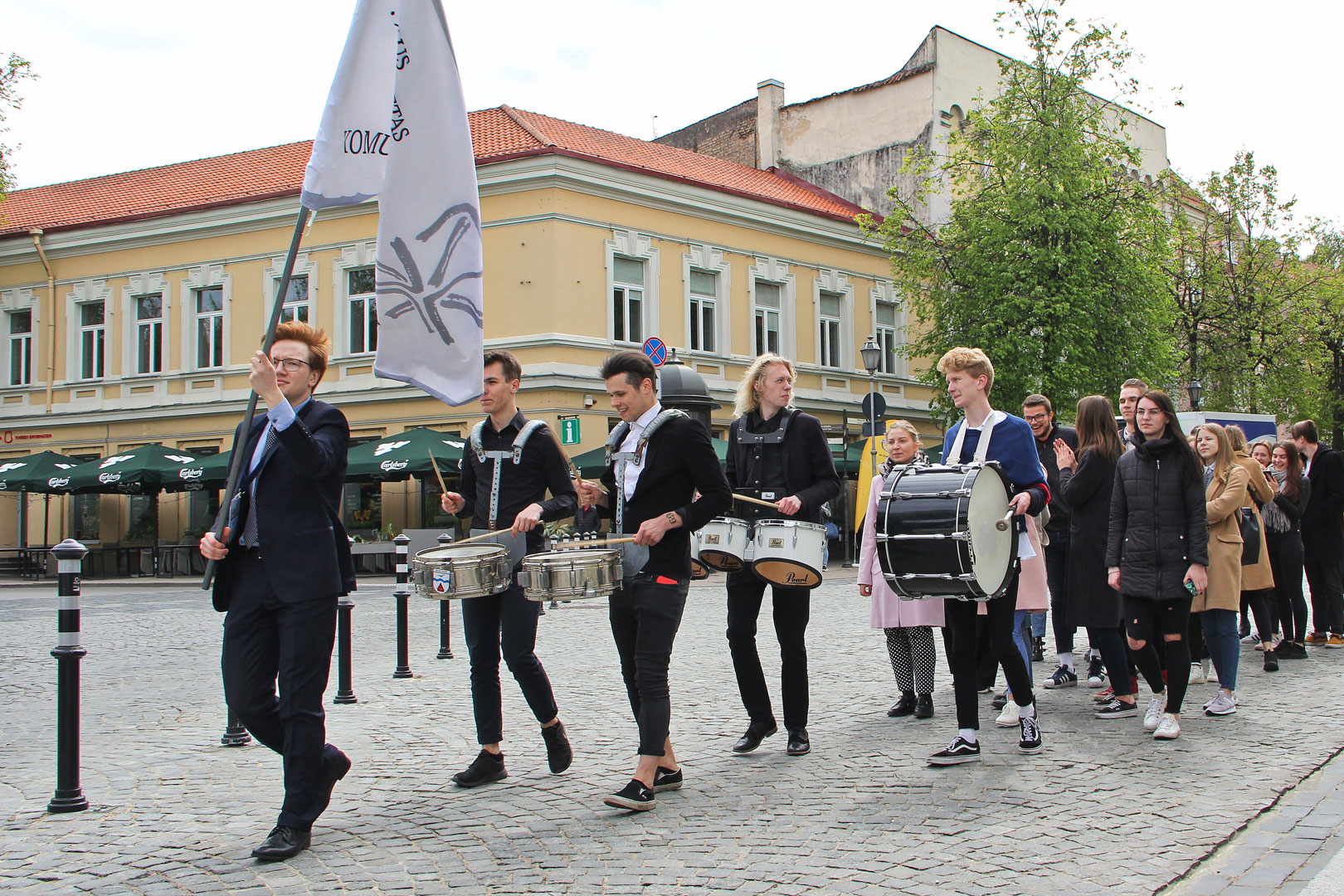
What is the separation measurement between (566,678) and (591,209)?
2002 centimetres

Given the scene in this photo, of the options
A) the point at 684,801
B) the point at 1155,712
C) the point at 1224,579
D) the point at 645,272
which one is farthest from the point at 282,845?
the point at 645,272

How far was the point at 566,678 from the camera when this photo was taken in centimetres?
959

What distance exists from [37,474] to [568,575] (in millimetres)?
26473

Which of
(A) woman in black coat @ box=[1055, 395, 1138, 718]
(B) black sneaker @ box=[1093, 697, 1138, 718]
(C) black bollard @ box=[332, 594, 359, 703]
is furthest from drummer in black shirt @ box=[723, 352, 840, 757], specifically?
(C) black bollard @ box=[332, 594, 359, 703]

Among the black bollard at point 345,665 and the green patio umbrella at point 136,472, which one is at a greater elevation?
the green patio umbrella at point 136,472

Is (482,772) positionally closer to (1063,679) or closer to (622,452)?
(622,452)

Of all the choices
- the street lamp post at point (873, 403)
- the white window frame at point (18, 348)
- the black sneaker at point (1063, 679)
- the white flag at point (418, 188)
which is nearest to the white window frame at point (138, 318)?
the white window frame at point (18, 348)

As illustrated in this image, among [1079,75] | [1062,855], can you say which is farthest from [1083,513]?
[1079,75]

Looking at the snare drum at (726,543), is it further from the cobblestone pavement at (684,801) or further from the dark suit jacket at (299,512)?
the dark suit jacket at (299,512)

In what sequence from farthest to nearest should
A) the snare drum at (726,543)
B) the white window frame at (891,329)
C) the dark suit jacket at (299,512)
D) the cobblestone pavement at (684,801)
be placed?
the white window frame at (891,329)
the snare drum at (726,543)
the dark suit jacket at (299,512)
the cobblestone pavement at (684,801)

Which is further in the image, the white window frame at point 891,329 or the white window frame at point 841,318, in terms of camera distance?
the white window frame at point 891,329

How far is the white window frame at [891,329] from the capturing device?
116 ft

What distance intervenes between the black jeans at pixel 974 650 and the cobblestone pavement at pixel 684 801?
0.31 meters

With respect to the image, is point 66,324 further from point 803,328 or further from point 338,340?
point 803,328
